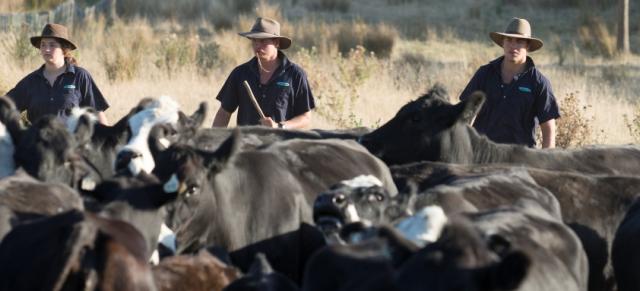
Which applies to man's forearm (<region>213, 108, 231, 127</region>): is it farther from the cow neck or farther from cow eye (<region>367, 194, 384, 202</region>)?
cow eye (<region>367, 194, 384, 202</region>)

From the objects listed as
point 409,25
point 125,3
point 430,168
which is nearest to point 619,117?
point 430,168

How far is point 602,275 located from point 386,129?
233cm

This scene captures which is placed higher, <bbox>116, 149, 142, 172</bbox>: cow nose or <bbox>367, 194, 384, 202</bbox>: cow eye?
<bbox>116, 149, 142, 172</bbox>: cow nose

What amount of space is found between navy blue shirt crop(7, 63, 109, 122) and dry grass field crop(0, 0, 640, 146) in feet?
14.5

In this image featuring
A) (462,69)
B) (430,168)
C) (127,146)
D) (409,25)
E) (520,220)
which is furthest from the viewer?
(409,25)

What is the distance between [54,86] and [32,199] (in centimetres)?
380

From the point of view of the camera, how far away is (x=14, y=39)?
19.4 meters

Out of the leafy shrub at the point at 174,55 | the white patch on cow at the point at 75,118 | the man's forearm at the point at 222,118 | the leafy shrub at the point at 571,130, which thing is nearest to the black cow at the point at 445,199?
the white patch on cow at the point at 75,118

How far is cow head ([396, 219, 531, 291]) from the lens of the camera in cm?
485

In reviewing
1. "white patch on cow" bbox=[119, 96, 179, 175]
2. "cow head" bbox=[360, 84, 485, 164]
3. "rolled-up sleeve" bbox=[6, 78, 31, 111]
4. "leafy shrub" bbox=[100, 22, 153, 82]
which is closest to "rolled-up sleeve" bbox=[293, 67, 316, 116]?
"cow head" bbox=[360, 84, 485, 164]

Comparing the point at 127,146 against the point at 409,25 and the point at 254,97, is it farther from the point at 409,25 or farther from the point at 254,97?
the point at 409,25

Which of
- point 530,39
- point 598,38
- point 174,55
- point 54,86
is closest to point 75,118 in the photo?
point 54,86

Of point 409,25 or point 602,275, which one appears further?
point 409,25

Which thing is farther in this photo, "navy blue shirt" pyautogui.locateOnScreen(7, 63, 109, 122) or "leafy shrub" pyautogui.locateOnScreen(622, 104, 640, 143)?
"leafy shrub" pyautogui.locateOnScreen(622, 104, 640, 143)
